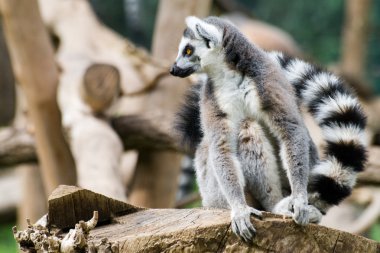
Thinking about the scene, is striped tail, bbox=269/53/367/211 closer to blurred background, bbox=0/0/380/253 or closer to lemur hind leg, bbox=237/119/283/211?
lemur hind leg, bbox=237/119/283/211

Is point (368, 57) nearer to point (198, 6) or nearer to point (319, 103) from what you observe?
point (198, 6)

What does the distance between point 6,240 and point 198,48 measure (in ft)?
21.8

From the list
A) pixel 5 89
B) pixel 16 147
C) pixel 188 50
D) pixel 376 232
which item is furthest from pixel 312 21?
pixel 188 50

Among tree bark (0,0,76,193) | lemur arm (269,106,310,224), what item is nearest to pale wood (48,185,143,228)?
lemur arm (269,106,310,224)

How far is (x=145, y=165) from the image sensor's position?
630 centimetres

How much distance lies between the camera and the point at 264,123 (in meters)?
3.50

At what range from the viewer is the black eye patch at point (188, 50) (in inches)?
146

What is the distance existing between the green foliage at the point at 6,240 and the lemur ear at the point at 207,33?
5835 mm

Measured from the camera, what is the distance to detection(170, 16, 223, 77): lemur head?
144 inches

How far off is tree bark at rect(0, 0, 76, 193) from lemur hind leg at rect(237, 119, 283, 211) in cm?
292

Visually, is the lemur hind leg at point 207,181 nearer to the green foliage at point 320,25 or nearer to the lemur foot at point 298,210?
the lemur foot at point 298,210

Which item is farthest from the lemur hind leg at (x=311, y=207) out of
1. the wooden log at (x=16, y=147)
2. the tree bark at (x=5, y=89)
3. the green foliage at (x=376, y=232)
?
the tree bark at (x=5, y=89)

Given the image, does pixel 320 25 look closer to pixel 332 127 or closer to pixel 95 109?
pixel 95 109

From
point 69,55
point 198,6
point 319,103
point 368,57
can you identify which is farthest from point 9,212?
point 368,57
